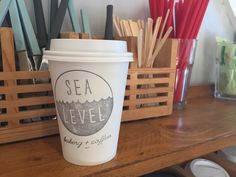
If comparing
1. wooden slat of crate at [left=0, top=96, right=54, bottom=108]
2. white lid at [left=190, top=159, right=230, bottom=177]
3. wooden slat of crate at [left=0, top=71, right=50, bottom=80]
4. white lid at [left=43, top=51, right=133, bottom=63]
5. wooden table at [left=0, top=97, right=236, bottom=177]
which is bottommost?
white lid at [left=190, top=159, right=230, bottom=177]

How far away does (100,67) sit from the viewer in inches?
13.1

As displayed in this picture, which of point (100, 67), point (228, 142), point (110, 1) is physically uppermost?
point (110, 1)

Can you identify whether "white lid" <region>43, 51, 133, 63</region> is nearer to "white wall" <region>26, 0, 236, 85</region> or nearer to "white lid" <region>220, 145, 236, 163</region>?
"white wall" <region>26, 0, 236, 85</region>

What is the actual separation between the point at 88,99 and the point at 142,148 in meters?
0.15

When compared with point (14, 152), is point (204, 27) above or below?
above

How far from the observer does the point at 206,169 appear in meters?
0.66

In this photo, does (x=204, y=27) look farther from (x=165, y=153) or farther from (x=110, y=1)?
(x=165, y=153)

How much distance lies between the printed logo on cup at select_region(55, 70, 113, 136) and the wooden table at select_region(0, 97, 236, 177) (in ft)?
0.21

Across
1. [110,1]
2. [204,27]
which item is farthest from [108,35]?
[204,27]

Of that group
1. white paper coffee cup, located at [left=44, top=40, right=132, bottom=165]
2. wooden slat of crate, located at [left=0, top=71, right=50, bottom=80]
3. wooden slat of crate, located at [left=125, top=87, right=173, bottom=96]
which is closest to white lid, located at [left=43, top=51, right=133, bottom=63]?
white paper coffee cup, located at [left=44, top=40, right=132, bottom=165]

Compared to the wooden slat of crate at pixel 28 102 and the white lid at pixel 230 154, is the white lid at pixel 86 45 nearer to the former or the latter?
the wooden slat of crate at pixel 28 102

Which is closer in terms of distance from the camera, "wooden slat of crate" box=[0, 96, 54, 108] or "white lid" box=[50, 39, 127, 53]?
"white lid" box=[50, 39, 127, 53]

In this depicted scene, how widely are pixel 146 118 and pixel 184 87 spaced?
0.64 ft

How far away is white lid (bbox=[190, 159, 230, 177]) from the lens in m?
0.63
